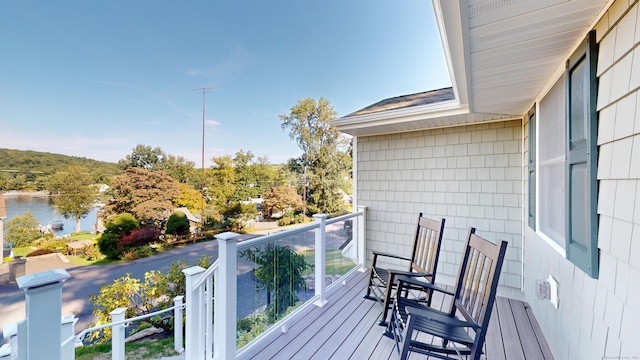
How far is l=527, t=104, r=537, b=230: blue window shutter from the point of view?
2.98 meters

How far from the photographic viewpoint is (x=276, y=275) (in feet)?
9.25

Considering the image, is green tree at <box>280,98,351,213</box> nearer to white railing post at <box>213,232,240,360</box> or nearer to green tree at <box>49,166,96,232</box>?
green tree at <box>49,166,96,232</box>

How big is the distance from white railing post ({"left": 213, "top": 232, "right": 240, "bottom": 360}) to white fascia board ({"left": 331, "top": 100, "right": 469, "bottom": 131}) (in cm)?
288

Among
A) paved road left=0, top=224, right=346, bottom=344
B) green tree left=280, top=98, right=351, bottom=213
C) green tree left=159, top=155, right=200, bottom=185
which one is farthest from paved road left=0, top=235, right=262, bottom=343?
green tree left=280, top=98, right=351, bottom=213

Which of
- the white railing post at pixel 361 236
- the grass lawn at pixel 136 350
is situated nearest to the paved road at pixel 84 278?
the grass lawn at pixel 136 350

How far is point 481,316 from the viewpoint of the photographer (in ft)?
5.74

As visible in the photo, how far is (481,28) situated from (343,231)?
11.0 feet

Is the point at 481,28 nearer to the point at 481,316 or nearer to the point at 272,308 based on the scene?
→ the point at 481,316

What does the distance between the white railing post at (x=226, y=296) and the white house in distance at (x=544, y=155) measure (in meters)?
2.01

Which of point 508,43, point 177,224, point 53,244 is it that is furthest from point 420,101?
point 53,244

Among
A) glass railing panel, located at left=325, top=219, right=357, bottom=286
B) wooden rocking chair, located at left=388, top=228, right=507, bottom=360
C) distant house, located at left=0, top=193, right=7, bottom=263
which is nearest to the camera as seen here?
wooden rocking chair, located at left=388, top=228, right=507, bottom=360

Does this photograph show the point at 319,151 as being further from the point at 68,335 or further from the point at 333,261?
the point at 68,335

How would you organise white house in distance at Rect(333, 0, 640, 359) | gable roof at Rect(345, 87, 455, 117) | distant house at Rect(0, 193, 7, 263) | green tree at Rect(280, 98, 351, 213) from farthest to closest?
green tree at Rect(280, 98, 351, 213) < distant house at Rect(0, 193, 7, 263) < gable roof at Rect(345, 87, 455, 117) < white house in distance at Rect(333, 0, 640, 359)

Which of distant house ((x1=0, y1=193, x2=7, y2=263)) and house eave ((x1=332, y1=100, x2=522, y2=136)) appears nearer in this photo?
house eave ((x1=332, y1=100, x2=522, y2=136))
